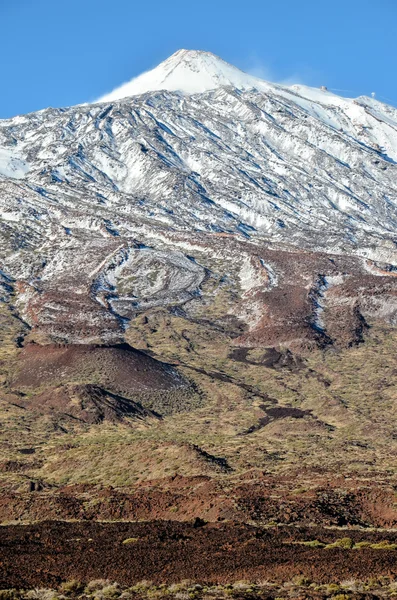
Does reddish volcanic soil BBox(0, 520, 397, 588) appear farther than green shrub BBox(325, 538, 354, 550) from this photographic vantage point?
No

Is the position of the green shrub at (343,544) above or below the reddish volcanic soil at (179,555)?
above

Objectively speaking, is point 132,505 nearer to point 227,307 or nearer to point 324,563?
point 324,563

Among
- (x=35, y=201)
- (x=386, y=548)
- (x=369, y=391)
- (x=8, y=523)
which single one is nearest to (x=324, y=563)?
(x=386, y=548)

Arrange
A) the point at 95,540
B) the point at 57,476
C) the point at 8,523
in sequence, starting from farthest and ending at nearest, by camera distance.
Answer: the point at 57,476 < the point at 8,523 < the point at 95,540

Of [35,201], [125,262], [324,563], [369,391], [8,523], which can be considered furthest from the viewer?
[35,201]

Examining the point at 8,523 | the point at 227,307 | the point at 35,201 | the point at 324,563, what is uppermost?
the point at 35,201

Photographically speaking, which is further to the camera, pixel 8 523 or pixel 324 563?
pixel 8 523

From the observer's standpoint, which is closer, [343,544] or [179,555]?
[179,555]

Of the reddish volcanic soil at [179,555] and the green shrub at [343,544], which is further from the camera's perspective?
the green shrub at [343,544]

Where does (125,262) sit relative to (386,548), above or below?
above

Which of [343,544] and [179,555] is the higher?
[343,544]

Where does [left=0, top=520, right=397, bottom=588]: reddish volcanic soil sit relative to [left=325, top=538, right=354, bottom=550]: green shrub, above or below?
below
